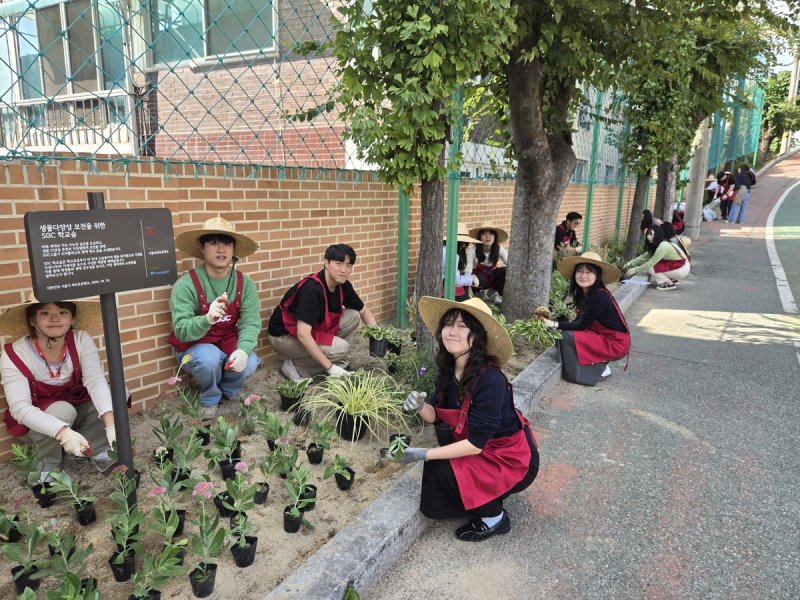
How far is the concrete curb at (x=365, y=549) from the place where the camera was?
2143 mm

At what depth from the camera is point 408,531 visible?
105 inches

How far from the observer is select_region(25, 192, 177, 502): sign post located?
196 cm

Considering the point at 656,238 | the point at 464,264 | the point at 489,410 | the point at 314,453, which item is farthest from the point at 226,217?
the point at 656,238

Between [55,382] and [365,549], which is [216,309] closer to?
[55,382]

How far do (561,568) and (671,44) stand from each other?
4.66m

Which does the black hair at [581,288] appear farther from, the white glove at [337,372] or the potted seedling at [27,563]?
the potted seedling at [27,563]

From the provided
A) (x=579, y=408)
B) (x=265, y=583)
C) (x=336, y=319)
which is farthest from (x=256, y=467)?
(x=579, y=408)

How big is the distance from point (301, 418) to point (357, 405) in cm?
36

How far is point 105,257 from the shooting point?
214 centimetres

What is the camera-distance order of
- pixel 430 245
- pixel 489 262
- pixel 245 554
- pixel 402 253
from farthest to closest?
pixel 489 262 → pixel 402 253 → pixel 430 245 → pixel 245 554

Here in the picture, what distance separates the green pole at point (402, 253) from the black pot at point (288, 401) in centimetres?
239

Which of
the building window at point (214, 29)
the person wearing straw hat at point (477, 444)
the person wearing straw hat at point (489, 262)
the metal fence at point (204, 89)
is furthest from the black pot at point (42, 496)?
the building window at point (214, 29)

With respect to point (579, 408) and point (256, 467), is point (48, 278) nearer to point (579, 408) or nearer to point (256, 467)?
point (256, 467)

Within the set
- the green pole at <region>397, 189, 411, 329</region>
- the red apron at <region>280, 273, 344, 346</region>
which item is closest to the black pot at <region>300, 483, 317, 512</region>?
the red apron at <region>280, 273, 344, 346</region>
